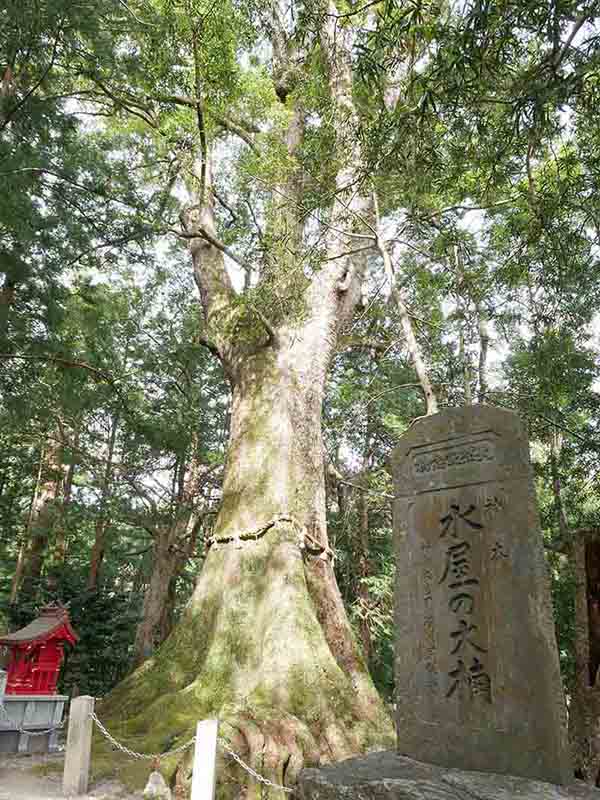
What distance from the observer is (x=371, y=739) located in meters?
5.43

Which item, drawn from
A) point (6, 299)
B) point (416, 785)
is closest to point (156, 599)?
point (6, 299)

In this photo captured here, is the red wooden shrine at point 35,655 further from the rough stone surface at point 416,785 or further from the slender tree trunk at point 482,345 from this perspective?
the slender tree trunk at point 482,345

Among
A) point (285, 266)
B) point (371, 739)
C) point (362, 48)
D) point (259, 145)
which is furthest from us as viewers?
point (259, 145)

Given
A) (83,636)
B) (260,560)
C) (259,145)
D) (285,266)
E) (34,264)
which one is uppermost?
(259,145)

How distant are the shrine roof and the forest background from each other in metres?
2.07

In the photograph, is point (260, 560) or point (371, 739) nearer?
point (371, 739)

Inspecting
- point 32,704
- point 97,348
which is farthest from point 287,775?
point 97,348

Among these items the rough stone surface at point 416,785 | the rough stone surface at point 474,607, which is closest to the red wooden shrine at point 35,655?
the rough stone surface at point 416,785

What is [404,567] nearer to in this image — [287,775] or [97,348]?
[287,775]

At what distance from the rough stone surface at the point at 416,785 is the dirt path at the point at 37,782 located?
223cm

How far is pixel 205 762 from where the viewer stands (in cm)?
393

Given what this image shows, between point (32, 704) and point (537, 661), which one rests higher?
point (537, 661)

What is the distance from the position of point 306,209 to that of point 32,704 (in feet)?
19.7

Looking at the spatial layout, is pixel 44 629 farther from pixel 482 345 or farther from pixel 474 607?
pixel 482 345
